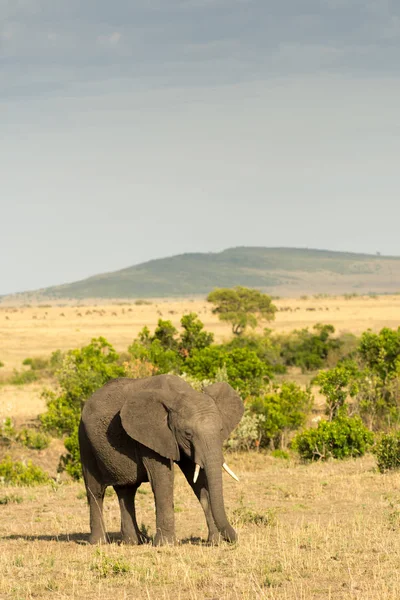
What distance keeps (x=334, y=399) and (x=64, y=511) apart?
1149 centimetres

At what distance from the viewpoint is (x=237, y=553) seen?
34.8ft

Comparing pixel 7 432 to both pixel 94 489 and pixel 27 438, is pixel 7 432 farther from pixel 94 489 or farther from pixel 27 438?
pixel 94 489

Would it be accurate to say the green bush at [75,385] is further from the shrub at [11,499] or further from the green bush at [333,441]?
the shrub at [11,499]

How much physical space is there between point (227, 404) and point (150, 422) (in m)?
1.10

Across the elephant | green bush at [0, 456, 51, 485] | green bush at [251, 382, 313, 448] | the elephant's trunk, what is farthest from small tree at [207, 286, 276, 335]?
the elephant's trunk

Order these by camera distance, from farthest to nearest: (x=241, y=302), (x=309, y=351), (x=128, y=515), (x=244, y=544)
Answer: (x=241, y=302)
(x=309, y=351)
(x=128, y=515)
(x=244, y=544)

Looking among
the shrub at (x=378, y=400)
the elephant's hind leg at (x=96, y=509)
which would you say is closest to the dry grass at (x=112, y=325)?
the shrub at (x=378, y=400)

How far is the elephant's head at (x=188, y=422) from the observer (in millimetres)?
10852

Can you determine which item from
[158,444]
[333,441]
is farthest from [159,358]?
[158,444]

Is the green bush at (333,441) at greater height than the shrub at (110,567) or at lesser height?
lesser

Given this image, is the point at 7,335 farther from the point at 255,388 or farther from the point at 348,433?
the point at 348,433

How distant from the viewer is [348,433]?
21250 millimetres

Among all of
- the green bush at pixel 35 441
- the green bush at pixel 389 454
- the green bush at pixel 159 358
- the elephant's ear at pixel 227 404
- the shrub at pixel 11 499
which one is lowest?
the green bush at pixel 35 441

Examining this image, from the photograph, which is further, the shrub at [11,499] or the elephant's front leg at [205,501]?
the shrub at [11,499]
